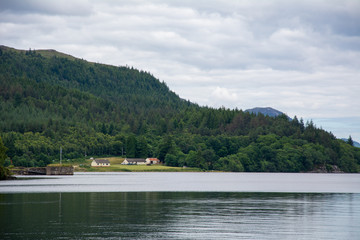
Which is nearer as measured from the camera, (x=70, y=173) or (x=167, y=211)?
(x=167, y=211)

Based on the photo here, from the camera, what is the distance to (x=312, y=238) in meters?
40.3

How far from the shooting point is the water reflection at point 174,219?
41250mm

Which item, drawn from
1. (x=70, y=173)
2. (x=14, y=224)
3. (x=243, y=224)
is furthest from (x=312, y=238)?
(x=70, y=173)

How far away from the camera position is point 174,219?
165 feet

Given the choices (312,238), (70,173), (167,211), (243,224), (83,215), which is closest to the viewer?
(312,238)

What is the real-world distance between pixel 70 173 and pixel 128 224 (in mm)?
149174

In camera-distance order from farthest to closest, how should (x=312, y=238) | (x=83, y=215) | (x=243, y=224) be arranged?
(x=83, y=215)
(x=243, y=224)
(x=312, y=238)

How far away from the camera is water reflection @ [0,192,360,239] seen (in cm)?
4125

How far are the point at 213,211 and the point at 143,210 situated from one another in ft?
26.6

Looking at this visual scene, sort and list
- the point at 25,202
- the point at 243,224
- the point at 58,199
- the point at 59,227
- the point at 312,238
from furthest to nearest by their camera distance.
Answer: the point at 58,199 → the point at 25,202 → the point at 243,224 → the point at 59,227 → the point at 312,238

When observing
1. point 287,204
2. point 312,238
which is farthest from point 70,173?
point 312,238

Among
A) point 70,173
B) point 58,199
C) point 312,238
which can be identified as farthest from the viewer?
point 70,173

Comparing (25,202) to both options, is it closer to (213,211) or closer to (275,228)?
(213,211)

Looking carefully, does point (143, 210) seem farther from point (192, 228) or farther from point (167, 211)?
point (192, 228)
